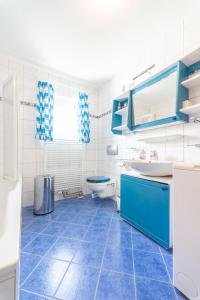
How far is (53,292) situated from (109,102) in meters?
2.76

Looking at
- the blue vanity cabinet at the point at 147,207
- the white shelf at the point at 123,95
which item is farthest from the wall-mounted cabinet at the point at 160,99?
the blue vanity cabinet at the point at 147,207

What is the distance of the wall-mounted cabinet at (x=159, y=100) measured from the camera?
1461 millimetres

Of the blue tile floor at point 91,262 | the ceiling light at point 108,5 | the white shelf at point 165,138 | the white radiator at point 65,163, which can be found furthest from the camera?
the white radiator at point 65,163

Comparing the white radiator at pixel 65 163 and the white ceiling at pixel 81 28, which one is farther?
the white radiator at pixel 65 163

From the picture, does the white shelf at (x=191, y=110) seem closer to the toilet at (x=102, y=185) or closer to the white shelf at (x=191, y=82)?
the white shelf at (x=191, y=82)

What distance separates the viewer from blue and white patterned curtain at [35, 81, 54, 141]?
7.89ft

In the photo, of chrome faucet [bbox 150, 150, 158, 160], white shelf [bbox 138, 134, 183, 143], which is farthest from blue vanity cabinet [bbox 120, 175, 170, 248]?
white shelf [bbox 138, 134, 183, 143]

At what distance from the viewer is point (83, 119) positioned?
287cm

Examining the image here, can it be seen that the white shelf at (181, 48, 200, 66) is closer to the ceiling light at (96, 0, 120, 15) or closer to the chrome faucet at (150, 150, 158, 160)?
the ceiling light at (96, 0, 120, 15)

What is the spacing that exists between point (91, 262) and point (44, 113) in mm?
2164

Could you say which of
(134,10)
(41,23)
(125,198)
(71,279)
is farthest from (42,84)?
(71,279)

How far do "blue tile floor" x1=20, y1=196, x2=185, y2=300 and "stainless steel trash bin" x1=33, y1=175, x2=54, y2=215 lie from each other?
20 cm

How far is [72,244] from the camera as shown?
4.69ft

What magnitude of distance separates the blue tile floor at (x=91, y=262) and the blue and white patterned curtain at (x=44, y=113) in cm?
131
